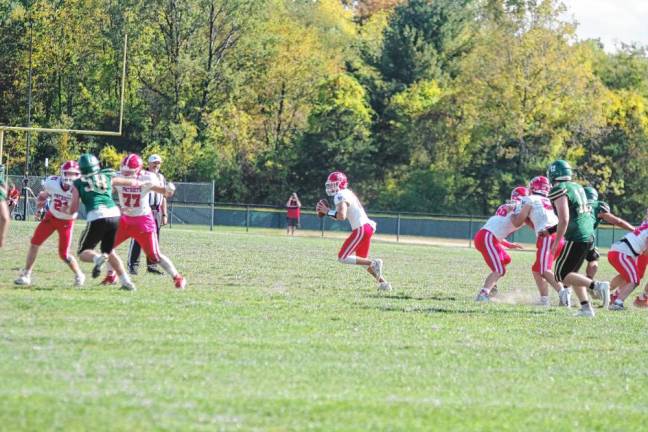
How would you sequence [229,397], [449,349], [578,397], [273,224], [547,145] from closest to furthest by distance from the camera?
[229,397]
[578,397]
[449,349]
[273,224]
[547,145]

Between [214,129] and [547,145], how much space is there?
1940 cm

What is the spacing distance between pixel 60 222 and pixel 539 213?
22.1 feet

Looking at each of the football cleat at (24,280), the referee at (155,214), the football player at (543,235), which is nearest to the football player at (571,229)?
the football player at (543,235)

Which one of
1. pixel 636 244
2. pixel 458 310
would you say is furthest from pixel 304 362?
pixel 636 244

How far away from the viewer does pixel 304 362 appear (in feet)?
30.7

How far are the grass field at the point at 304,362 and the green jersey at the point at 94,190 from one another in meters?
1.13

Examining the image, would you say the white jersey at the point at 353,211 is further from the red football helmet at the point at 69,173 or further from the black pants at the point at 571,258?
the red football helmet at the point at 69,173

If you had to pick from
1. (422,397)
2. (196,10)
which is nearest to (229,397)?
(422,397)

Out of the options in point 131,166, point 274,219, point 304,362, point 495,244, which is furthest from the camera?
point 274,219

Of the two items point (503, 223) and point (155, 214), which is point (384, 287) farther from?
point (155, 214)

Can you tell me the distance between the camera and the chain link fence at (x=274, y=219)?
50.4 metres

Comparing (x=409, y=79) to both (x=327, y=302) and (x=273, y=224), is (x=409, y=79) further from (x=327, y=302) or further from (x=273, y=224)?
(x=327, y=302)

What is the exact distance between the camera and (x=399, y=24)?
→ 6625 centimetres

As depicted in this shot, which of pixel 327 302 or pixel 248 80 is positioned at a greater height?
pixel 248 80
